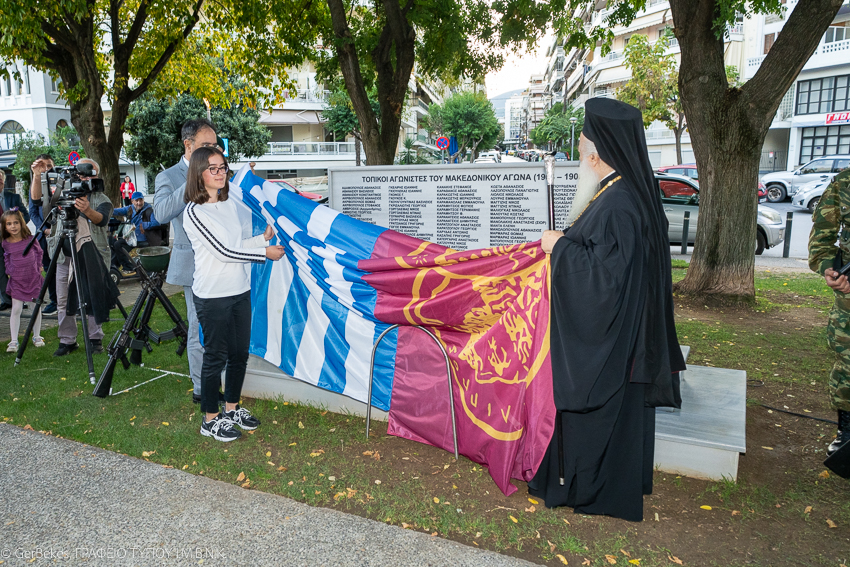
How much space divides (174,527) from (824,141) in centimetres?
4313

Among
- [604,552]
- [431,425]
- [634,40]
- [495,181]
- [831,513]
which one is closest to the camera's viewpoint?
[604,552]

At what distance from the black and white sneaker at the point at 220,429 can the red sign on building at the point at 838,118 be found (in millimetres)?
41294

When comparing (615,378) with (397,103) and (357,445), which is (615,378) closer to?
(357,445)

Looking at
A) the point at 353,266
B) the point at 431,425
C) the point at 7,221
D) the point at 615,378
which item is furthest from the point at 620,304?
the point at 7,221

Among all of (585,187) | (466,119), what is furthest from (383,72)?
(466,119)

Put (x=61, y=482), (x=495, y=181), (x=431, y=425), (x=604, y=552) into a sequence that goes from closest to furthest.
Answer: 1. (x=604, y=552)
2. (x=61, y=482)
3. (x=431, y=425)
4. (x=495, y=181)

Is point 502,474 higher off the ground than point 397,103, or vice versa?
point 397,103

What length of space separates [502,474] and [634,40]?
32.1 metres

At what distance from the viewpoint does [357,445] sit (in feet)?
14.2

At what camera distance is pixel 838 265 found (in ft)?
13.2

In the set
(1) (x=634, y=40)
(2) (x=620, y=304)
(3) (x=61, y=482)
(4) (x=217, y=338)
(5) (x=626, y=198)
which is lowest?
(3) (x=61, y=482)

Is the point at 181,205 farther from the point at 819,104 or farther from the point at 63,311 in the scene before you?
the point at 819,104

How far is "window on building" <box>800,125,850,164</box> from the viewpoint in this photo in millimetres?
36125

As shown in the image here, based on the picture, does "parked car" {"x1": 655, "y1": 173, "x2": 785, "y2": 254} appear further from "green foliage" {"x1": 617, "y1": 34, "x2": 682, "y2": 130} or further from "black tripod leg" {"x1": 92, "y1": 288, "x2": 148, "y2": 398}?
"green foliage" {"x1": 617, "y1": 34, "x2": 682, "y2": 130}
